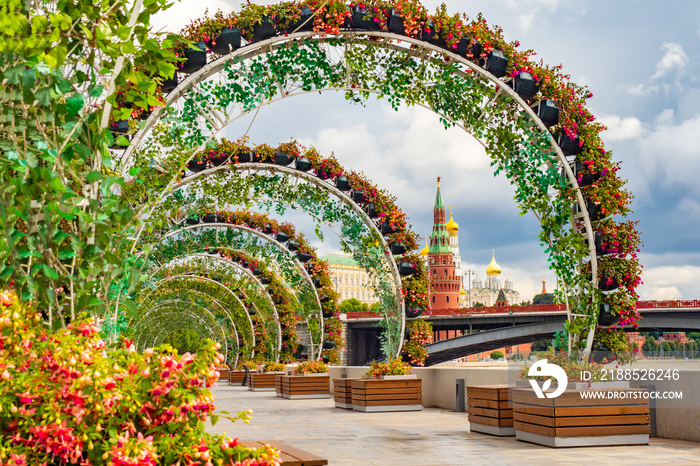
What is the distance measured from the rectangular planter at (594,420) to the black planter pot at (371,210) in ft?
26.0

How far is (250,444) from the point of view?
454cm

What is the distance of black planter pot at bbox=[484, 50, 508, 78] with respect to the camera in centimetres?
888

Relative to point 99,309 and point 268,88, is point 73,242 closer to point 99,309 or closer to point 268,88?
point 99,309

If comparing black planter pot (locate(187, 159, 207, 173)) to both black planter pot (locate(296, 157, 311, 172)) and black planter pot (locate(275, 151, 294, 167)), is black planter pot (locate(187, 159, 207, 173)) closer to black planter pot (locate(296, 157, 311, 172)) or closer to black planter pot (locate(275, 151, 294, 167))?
black planter pot (locate(275, 151, 294, 167))

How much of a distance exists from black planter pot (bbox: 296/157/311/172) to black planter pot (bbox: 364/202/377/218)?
66.1 inches

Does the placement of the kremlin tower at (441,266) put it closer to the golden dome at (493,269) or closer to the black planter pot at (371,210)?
the golden dome at (493,269)

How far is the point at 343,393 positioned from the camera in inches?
555

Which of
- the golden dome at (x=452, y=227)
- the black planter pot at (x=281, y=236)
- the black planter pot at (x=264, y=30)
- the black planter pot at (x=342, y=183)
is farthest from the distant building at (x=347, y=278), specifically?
the black planter pot at (x=264, y=30)

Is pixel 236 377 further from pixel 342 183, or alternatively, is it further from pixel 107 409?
pixel 107 409

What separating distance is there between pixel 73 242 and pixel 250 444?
176 centimetres

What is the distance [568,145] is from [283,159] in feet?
21.5

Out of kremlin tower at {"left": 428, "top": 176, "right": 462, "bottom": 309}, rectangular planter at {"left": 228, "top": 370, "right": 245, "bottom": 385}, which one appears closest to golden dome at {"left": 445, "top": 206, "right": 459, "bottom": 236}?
kremlin tower at {"left": 428, "top": 176, "right": 462, "bottom": 309}

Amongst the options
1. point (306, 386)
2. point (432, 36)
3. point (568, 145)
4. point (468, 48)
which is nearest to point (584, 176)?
point (568, 145)

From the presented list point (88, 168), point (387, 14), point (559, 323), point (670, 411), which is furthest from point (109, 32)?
point (559, 323)
